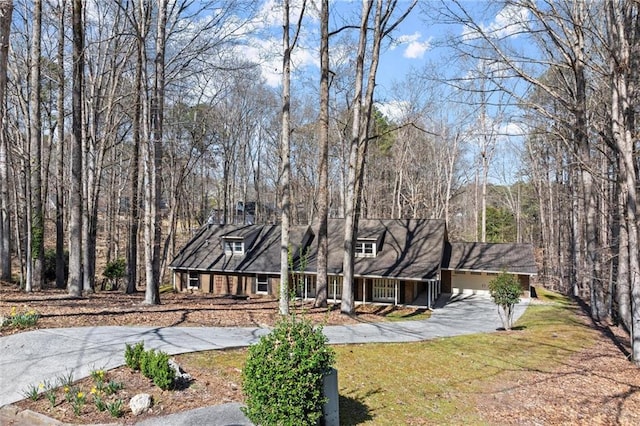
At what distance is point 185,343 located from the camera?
28.4ft

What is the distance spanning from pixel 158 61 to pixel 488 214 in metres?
37.3

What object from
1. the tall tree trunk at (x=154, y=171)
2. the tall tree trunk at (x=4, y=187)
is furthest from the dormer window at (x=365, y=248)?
the tall tree trunk at (x=4, y=187)

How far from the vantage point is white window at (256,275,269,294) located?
73.9 ft

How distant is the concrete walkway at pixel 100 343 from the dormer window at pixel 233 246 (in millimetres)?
12056

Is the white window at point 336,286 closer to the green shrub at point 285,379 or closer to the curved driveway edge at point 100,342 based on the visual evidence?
the curved driveway edge at point 100,342

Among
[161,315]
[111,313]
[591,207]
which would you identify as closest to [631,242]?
[591,207]

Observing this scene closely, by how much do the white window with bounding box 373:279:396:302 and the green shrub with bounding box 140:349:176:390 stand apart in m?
16.0

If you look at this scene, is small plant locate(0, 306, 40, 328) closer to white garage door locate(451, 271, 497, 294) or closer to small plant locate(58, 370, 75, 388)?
small plant locate(58, 370, 75, 388)

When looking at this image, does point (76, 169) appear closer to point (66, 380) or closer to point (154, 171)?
point (154, 171)

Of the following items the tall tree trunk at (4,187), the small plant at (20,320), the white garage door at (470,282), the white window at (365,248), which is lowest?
the white garage door at (470,282)

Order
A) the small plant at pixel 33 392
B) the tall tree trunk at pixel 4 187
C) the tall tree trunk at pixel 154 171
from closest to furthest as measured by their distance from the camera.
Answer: the tall tree trunk at pixel 4 187, the small plant at pixel 33 392, the tall tree trunk at pixel 154 171

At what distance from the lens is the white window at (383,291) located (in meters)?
21.4

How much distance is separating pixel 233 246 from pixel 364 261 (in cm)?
753

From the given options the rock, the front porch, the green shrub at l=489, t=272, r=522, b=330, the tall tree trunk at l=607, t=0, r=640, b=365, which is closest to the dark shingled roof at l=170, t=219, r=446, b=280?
the front porch
